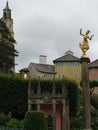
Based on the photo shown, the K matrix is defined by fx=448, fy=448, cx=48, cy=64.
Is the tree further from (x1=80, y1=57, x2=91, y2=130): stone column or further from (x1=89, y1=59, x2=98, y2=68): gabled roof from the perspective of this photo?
(x1=80, y1=57, x2=91, y2=130): stone column

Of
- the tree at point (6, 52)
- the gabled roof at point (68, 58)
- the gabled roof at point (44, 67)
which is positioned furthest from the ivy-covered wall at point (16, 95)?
the gabled roof at point (68, 58)

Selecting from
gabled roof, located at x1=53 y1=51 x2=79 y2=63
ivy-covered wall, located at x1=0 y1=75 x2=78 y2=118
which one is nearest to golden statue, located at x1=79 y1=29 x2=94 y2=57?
ivy-covered wall, located at x1=0 y1=75 x2=78 y2=118

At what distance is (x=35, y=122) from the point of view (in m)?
34.6

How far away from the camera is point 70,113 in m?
51.9

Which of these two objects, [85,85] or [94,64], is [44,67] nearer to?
[94,64]

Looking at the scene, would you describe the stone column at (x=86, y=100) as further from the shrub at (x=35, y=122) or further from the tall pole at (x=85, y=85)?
the shrub at (x=35, y=122)

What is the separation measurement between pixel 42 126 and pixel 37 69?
228 ft

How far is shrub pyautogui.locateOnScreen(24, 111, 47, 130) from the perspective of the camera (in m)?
34.4

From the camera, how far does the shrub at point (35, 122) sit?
34.4 meters

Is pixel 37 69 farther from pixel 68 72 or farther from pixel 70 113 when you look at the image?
pixel 70 113

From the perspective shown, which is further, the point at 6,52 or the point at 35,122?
the point at 6,52

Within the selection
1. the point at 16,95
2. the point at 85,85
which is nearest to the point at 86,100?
the point at 85,85

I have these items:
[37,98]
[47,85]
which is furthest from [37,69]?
[37,98]

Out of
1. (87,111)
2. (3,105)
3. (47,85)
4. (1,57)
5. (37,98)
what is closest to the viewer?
(87,111)
